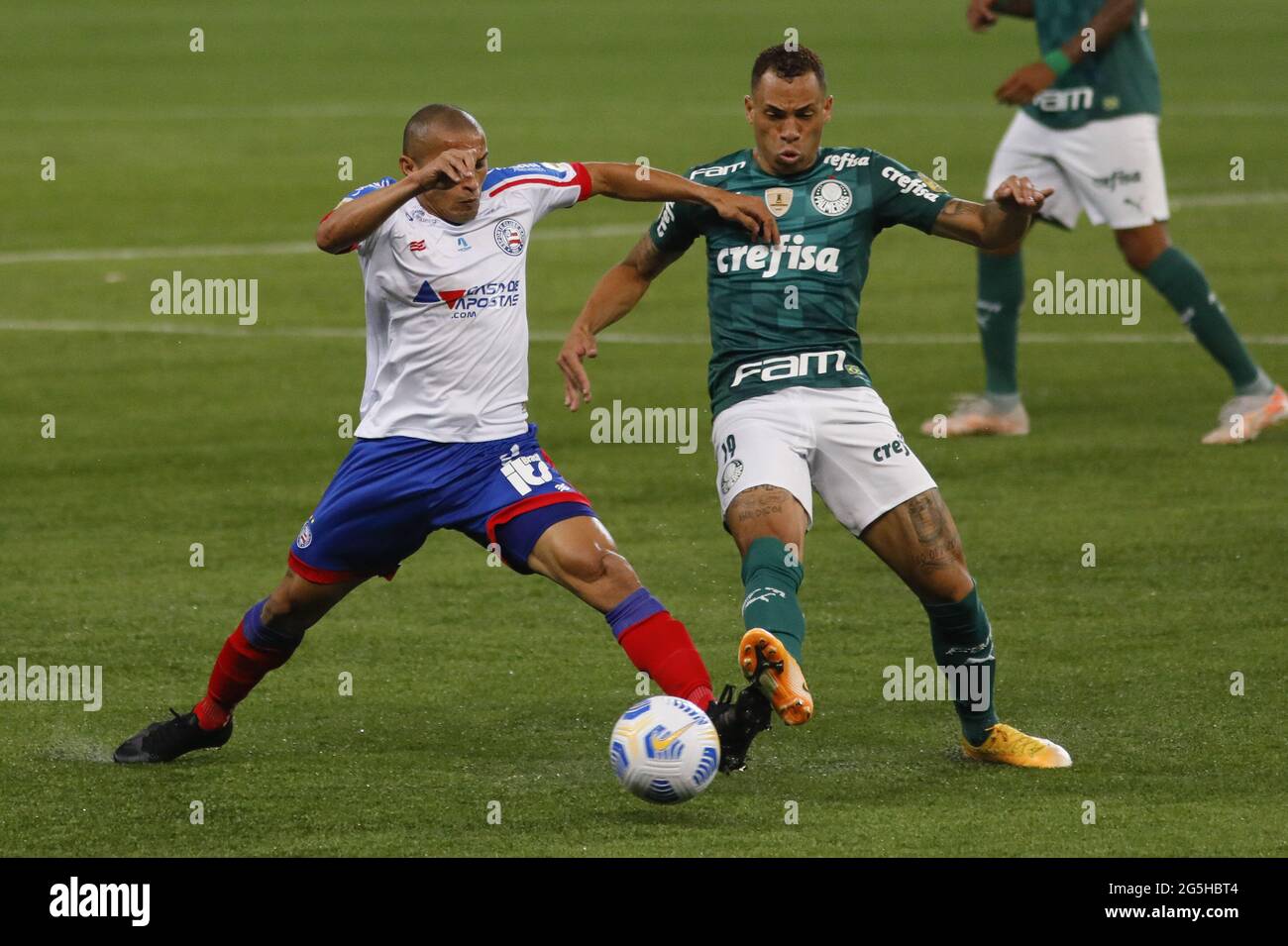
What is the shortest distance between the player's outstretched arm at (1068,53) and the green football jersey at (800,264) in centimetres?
430

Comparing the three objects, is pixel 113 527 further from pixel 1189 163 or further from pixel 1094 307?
pixel 1189 163

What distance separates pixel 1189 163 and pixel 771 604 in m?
18.2

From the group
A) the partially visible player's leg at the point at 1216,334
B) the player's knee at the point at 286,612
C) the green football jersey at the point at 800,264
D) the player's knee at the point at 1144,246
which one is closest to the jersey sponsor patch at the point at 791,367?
the green football jersey at the point at 800,264

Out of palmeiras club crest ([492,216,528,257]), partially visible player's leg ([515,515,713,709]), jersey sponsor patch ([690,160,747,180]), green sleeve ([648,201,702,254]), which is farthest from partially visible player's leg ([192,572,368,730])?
jersey sponsor patch ([690,160,747,180])

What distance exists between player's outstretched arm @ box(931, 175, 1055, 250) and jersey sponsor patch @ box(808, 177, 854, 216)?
29 cm

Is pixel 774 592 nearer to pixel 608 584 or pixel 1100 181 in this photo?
pixel 608 584

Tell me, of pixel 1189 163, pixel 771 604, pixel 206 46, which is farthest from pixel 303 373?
pixel 206 46

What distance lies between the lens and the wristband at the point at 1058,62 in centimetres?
1230

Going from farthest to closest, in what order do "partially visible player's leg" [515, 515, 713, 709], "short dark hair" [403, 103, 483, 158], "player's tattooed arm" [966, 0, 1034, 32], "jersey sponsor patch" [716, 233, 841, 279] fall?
"player's tattooed arm" [966, 0, 1034, 32]
"jersey sponsor patch" [716, 233, 841, 279]
"short dark hair" [403, 103, 483, 158]
"partially visible player's leg" [515, 515, 713, 709]

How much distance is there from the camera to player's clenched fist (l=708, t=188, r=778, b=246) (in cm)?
745

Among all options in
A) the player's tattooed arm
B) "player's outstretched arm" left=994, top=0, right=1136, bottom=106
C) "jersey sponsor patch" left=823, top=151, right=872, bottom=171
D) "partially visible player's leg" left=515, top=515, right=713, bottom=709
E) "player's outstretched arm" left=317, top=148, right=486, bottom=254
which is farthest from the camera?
the player's tattooed arm

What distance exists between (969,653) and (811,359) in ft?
3.40

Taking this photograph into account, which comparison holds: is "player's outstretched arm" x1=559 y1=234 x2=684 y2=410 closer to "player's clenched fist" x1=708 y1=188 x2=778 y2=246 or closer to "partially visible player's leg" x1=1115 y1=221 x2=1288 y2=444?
"player's clenched fist" x1=708 y1=188 x2=778 y2=246

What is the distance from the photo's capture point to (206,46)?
3612cm
